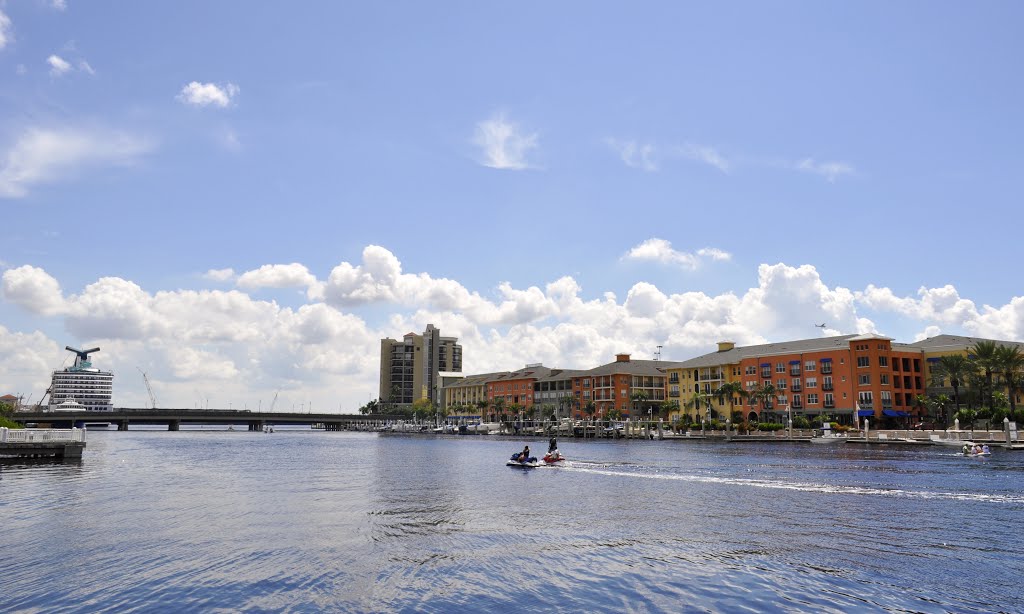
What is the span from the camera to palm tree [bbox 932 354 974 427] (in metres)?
127

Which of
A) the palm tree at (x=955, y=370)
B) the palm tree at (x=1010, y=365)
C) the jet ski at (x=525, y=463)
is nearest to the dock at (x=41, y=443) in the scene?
the jet ski at (x=525, y=463)

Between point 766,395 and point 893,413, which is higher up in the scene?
point 766,395

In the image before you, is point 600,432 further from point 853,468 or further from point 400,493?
point 400,493

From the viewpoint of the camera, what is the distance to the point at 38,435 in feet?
232

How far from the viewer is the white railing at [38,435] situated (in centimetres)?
6869

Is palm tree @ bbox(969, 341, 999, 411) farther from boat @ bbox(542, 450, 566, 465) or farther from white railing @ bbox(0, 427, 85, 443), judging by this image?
white railing @ bbox(0, 427, 85, 443)

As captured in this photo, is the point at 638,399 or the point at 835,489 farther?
the point at 638,399

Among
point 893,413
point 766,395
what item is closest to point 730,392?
point 766,395

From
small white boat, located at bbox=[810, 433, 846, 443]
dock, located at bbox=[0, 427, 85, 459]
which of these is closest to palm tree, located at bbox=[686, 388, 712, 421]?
small white boat, located at bbox=[810, 433, 846, 443]

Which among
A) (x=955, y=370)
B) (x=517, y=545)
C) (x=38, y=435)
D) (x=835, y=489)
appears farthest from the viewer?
(x=955, y=370)

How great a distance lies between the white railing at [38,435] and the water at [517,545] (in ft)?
42.0

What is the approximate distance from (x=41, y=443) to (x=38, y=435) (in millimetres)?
887

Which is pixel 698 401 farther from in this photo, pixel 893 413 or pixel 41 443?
pixel 41 443

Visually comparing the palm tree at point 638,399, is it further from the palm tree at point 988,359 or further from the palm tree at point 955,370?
the palm tree at point 988,359
